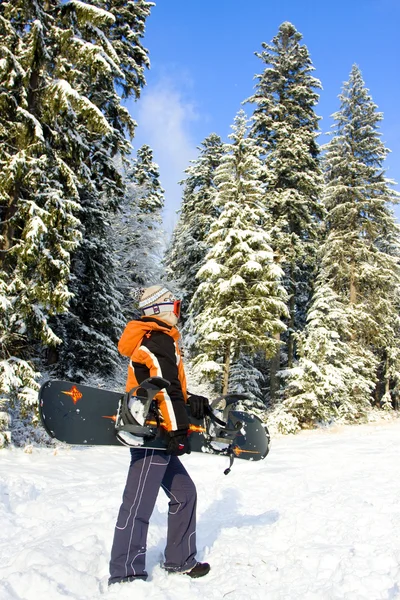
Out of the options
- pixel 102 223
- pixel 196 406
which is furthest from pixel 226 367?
pixel 196 406

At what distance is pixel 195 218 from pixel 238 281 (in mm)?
11041

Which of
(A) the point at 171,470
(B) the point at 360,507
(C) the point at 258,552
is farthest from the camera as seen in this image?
(B) the point at 360,507

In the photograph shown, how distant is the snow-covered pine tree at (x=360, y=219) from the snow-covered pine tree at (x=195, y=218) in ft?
24.0

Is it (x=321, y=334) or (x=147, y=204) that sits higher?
(x=147, y=204)

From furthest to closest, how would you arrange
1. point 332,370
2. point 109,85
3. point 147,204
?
1. point 147,204
2. point 332,370
3. point 109,85

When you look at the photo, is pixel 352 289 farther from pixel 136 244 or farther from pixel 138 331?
pixel 138 331

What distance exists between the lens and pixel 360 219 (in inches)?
811

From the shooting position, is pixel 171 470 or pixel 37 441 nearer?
pixel 171 470

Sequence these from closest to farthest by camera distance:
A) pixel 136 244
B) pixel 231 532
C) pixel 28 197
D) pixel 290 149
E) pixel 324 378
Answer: pixel 231 532
pixel 28 197
pixel 324 378
pixel 290 149
pixel 136 244

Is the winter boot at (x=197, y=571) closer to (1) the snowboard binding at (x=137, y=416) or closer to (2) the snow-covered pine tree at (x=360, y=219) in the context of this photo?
(1) the snowboard binding at (x=137, y=416)

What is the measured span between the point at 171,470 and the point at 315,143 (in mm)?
20434

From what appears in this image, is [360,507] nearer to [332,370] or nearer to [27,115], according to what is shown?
[27,115]

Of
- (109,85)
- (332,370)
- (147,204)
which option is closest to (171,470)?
(109,85)

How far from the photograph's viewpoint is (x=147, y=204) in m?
28.6
